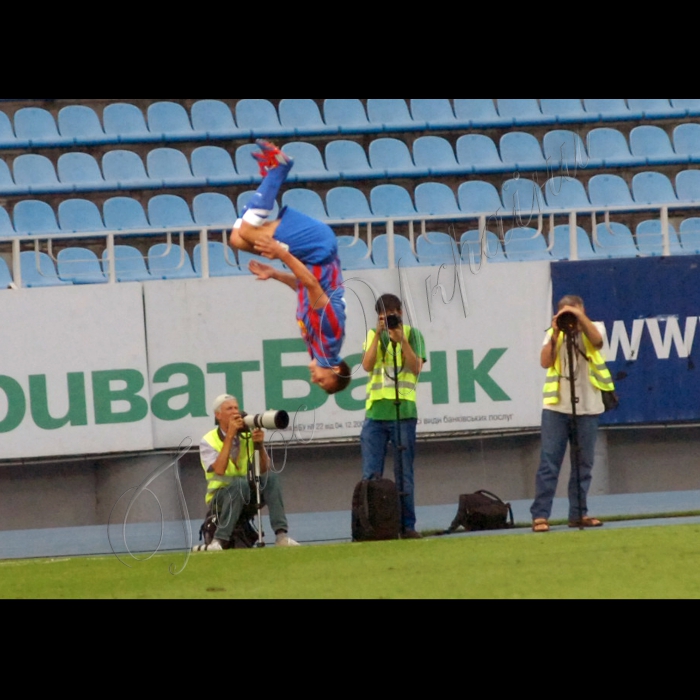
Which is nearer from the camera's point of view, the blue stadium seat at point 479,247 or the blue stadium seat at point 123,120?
the blue stadium seat at point 479,247

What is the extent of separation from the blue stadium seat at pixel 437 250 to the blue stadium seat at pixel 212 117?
385 cm

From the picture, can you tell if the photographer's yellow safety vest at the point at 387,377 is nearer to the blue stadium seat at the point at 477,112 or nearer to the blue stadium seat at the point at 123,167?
the blue stadium seat at the point at 123,167

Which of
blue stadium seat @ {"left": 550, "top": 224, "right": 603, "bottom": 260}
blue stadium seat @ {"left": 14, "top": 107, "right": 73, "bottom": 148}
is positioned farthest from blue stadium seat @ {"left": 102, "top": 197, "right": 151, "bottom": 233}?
blue stadium seat @ {"left": 550, "top": 224, "right": 603, "bottom": 260}

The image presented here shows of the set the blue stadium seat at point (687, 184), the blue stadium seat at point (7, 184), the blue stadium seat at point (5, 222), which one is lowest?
the blue stadium seat at point (5, 222)

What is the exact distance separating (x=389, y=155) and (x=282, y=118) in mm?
1510

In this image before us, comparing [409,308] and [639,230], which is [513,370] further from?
[639,230]

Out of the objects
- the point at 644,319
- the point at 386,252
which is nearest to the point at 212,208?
the point at 386,252

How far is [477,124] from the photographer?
15.9 meters

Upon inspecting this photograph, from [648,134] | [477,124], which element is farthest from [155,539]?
[648,134]

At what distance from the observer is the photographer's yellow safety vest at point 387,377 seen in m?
8.66

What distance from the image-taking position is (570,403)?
862 cm

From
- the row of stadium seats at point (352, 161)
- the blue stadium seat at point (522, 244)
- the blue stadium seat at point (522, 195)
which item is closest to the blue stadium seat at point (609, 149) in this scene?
the row of stadium seats at point (352, 161)

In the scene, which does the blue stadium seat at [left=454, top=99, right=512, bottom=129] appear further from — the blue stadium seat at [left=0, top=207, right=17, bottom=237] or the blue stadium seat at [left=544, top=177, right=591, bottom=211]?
the blue stadium seat at [left=0, top=207, right=17, bottom=237]

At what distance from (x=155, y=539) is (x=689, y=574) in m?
5.24
